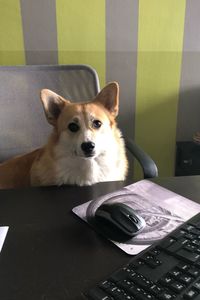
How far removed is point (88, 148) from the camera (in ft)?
3.23

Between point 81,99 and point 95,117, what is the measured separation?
1.63 feet

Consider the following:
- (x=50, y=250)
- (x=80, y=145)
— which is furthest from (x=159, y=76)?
(x=50, y=250)

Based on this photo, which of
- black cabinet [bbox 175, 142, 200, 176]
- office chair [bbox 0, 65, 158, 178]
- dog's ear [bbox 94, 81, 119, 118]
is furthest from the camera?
black cabinet [bbox 175, 142, 200, 176]

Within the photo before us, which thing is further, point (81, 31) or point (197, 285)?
point (81, 31)

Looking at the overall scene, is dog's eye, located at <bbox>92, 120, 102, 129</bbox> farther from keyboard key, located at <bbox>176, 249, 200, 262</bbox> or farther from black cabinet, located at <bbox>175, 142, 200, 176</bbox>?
black cabinet, located at <bbox>175, 142, 200, 176</bbox>

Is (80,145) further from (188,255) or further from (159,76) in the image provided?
(159,76)

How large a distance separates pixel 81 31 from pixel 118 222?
1.44 m

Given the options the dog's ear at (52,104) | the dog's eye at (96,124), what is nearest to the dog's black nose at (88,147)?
the dog's eye at (96,124)

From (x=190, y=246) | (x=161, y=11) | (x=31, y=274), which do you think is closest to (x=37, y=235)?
(x=31, y=274)

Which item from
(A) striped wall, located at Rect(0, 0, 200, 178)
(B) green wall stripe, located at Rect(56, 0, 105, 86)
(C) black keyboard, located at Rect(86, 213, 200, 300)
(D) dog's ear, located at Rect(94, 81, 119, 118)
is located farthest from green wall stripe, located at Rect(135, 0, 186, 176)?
(C) black keyboard, located at Rect(86, 213, 200, 300)

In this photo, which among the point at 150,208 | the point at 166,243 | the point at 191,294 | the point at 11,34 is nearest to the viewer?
the point at 191,294

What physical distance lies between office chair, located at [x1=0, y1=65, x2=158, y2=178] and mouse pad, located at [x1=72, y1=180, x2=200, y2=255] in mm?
786

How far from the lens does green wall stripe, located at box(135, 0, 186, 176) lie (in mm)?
1826

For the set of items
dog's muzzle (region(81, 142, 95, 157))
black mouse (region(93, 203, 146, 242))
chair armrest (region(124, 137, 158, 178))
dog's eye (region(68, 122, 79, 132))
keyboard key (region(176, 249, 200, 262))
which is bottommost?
chair armrest (region(124, 137, 158, 178))
